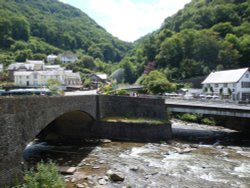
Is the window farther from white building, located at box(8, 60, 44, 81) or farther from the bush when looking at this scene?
white building, located at box(8, 60, 44, 81)

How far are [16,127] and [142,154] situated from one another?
1617cm

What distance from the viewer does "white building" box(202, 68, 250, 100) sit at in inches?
2798

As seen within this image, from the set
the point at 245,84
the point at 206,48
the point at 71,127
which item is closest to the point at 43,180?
the point at 71,127

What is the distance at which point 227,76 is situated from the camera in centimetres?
7588

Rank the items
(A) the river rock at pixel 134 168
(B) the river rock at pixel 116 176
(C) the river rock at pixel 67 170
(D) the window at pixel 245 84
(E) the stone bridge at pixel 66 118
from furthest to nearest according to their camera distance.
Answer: (D) the window at pixel 245 84 → (A) the river rock at pixel 134 168 → (C) the river rock at pixel 67 170 → (B) the river rock at pixel 116 176 → (E) the stone bridge at pixel 66 118

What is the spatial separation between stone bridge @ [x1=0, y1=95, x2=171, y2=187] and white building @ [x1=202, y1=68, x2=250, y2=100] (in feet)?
105

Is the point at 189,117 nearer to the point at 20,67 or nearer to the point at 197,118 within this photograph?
the point at 197,118

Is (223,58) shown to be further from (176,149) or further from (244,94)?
(176,149)

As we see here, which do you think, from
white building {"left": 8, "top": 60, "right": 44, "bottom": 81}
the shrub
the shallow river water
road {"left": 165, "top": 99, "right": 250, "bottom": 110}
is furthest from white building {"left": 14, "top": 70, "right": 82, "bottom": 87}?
the shallow river water

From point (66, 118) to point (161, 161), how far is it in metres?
17.2

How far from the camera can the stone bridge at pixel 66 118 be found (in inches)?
709

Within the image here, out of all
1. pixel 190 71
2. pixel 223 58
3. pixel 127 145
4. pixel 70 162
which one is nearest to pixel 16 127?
pixel 70 162

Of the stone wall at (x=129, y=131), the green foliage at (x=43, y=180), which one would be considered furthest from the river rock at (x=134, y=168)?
the stone wall at (x=129, y=131)

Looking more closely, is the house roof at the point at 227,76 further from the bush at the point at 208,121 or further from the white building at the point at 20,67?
the white building at the point at 20,67
